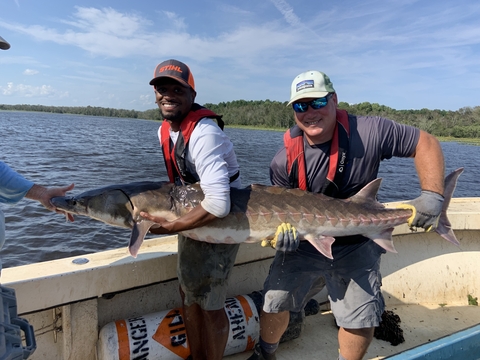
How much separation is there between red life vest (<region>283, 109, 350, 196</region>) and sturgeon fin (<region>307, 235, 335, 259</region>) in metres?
0.36

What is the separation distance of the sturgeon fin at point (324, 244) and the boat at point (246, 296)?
882 millimetres

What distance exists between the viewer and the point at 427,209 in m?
2.60

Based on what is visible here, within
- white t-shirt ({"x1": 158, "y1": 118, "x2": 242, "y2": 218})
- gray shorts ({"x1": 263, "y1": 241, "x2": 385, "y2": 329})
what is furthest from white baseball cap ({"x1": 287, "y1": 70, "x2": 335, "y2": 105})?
gray shorts ({"x1": 263, "y1": 241, "x2": 385, "y2": 329})

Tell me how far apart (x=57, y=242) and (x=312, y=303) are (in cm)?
596

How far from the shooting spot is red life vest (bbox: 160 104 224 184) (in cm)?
266

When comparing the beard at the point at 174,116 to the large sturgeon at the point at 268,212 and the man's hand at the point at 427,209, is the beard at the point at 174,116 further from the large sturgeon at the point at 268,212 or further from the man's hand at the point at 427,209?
the man's hand at the point at 427,209

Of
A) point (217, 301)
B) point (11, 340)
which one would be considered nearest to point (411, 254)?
point (217, 301)

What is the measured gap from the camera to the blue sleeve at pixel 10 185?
2037 mm

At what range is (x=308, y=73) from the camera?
8.97 ft

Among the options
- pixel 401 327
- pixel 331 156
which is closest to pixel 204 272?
pixel 331 156

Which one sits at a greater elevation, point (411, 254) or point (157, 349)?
point (411, 254)

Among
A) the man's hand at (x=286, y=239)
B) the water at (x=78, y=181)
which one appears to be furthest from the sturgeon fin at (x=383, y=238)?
the water at (x=78, y=181)

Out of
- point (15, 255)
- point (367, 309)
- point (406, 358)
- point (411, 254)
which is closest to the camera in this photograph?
point (406, 358)

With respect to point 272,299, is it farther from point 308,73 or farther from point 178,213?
point 308,73
